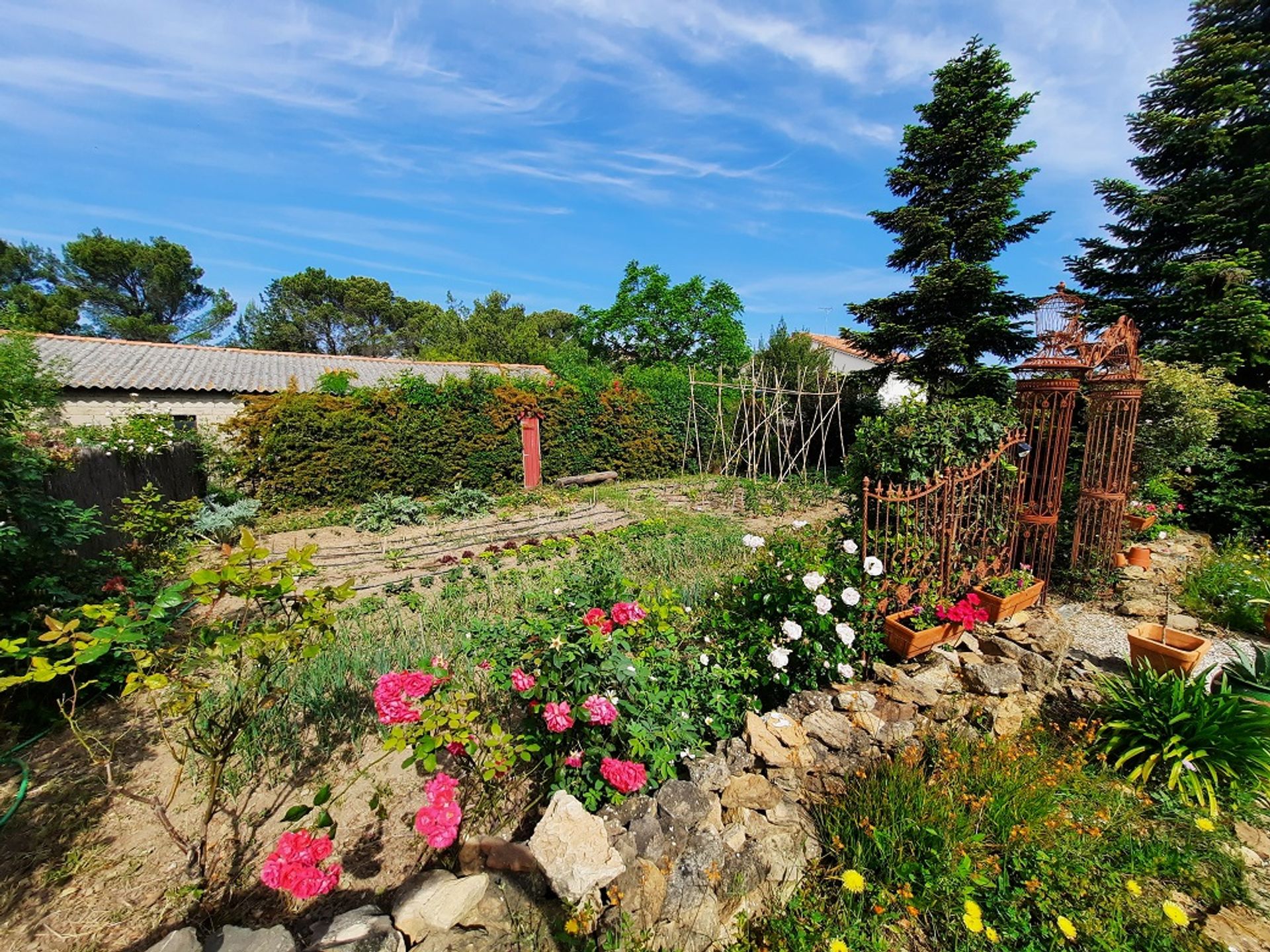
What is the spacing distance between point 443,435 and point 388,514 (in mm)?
2272

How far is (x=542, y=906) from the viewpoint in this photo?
1.69 m

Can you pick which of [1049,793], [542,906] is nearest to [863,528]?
[1049,793]

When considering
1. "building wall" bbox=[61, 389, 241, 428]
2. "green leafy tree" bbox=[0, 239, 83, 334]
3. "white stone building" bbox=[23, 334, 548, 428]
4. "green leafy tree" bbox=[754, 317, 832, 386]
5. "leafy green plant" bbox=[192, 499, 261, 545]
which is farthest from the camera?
"green leafy tree" bbox=[0, 239, 83, 334]

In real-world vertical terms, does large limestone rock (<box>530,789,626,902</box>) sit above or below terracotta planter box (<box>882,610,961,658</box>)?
below

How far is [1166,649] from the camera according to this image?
2.83 meters

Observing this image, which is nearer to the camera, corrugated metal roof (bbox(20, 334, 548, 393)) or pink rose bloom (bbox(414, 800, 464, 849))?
pink rose bloom (bbox(414, 800, 464, 849))

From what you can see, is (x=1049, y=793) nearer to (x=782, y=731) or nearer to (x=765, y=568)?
(x=782, y=731)

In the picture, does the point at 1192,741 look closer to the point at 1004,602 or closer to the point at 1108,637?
the point at 1004,602

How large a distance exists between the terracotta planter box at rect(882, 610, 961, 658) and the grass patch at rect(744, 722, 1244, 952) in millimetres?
837

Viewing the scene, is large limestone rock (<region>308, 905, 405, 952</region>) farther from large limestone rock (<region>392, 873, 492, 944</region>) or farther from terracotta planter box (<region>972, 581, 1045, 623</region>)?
terracotta planter box (<region>972, 581, 1045, 623</region>)

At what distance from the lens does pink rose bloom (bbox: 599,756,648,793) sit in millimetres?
1872

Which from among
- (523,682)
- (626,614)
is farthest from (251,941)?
(626,614)

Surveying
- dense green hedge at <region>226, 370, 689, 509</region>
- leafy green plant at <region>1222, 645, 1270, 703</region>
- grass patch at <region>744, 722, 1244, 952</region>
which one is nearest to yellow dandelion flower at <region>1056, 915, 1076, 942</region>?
grass patch at <region>744, 722, 1244, 952</region>

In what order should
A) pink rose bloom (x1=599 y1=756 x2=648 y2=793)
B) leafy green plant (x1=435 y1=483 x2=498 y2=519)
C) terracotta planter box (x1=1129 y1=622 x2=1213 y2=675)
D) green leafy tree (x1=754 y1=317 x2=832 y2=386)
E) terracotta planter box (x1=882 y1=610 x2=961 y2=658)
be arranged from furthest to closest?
green leafy tree (x1=754 y1=317 x2=832 y2=386)
leafy green plant (x1=435 y1=483 x2=498 y2=519)
terracotta planter box (x1=882 y1=610 x2=961 y2=658)
terracotta planter box (x1=1129 y1=622 x2=1213 y2=675)
pink rose bloom (x1=599 y1=756 x2=648 y2=793)
